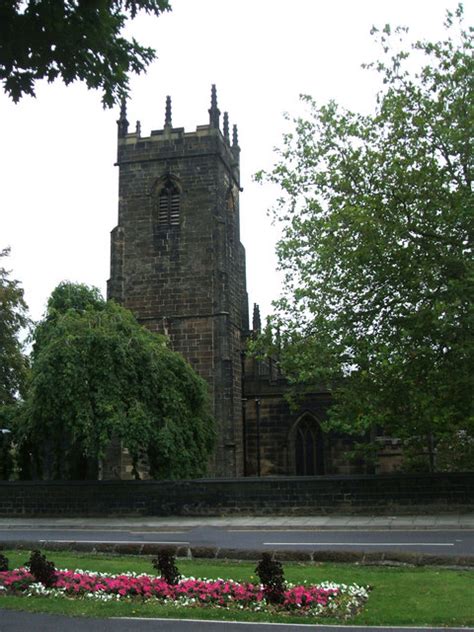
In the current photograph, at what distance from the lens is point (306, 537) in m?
16.3

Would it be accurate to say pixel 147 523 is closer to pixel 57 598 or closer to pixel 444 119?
pixel 57 598

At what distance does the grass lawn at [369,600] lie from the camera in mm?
7875

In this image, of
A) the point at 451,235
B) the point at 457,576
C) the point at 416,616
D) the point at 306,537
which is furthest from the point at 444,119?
the point at 416,616

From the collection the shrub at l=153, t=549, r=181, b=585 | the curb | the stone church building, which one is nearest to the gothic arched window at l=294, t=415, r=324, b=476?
the stone church building

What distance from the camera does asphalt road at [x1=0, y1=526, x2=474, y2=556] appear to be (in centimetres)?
1381

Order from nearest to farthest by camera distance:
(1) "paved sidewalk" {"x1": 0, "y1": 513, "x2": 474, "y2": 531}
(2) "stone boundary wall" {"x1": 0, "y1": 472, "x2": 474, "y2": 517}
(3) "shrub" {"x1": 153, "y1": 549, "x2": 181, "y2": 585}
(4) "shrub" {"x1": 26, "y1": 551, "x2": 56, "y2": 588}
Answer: (3) "shrub" {"x1": 153, "y1": 549, "x2": 181, "y2": 585}
(4) "shrub" {"x1": 26, "y1": 551, "x2": 56, "y2": 588}
(1) "paved sidewalk" {"x1": 0, "y1": 513, "x2": 474, "y2": 531}
(2) "stone boundary wall" {"x1": 0, "y1": 472, "x2": 474, "y2": 517}

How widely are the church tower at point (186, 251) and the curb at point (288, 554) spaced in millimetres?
19098

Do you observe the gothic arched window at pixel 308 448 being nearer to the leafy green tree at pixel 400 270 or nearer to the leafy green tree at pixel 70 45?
the leafy green tree at pixel 400 270

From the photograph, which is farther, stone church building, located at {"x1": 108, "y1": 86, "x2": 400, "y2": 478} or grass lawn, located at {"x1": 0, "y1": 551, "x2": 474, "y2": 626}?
stone church building, located at {"x1": 108, "y1": 86, "x2": 400, "y2": 478}

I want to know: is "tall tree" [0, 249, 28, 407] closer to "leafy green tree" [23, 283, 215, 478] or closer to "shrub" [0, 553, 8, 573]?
"leafy green tree" [23, 283, 215, 478]

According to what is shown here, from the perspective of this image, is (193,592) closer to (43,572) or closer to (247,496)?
(43,572)

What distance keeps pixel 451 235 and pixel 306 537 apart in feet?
29.0

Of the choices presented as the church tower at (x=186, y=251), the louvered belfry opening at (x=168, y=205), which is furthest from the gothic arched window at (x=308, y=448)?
the louvered belfry opening at (x=168, y=205)

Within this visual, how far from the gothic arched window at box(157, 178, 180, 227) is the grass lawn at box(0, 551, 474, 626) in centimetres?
2515
